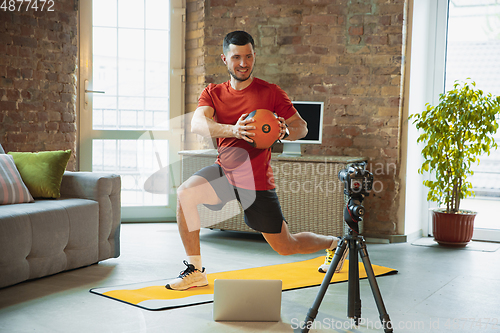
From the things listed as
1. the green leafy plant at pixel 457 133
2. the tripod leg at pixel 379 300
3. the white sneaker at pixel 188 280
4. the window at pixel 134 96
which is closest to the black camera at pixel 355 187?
the tripod leg at pixel 379 300

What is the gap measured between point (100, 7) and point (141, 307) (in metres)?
3.31

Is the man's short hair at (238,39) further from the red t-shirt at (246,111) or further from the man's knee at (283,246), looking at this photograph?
the man's knee at (283,246)

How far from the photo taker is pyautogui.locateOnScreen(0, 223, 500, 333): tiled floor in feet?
7.39

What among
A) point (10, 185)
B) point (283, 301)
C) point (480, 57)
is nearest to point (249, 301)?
point (283, 301)

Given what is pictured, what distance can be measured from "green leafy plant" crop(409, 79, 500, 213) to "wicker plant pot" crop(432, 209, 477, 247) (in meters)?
0.09

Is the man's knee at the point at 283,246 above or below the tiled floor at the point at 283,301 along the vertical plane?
above

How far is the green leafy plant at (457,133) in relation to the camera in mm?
4102

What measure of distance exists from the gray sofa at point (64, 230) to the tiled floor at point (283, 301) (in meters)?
0.08

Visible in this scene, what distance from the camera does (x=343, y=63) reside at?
4445 millimetres

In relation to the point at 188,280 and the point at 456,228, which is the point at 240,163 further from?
the point at 456,228

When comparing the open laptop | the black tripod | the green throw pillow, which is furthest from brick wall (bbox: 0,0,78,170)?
the black tripod

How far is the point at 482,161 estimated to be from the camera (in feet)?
15.1

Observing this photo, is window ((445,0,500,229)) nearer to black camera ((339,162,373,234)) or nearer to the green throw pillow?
black camera ((339,162,373,234))

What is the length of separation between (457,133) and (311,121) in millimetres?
1191
